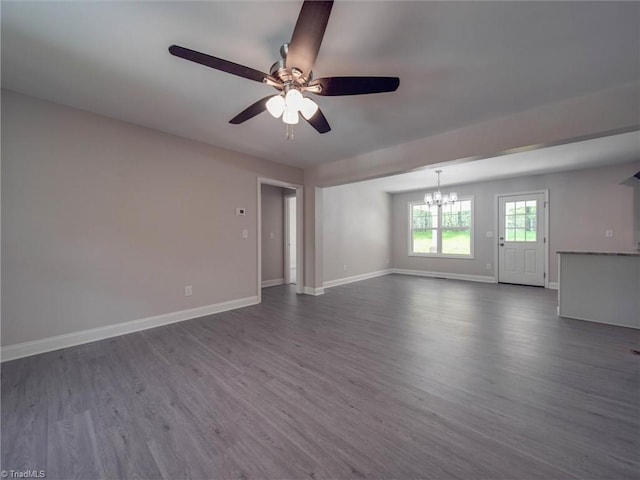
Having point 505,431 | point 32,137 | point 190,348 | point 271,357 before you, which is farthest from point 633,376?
point 32,137

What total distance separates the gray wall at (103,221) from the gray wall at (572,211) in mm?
5774

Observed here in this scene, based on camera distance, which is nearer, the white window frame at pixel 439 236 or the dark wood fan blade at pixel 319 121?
the dark wood fan blade at pixel 319 121

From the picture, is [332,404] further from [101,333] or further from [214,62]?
[101,333]

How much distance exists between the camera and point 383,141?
11.7ft

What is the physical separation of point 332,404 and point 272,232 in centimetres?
467

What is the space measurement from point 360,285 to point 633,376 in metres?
4.18

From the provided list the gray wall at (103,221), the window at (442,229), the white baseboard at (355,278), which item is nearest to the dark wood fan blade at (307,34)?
the gray wall at (103,221)

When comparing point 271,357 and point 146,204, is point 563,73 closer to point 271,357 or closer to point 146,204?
point 271,357

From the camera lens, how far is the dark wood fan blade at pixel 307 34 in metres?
1.20

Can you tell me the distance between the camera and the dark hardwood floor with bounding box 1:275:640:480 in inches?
51.3

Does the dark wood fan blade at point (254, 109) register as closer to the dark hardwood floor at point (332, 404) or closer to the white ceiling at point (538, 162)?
the dark hardwood floor at point (332, 404)

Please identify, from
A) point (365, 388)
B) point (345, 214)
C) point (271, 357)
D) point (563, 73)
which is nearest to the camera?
point (365, 388)

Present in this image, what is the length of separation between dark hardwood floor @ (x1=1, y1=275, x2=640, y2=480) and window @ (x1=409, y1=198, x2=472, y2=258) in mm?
3658

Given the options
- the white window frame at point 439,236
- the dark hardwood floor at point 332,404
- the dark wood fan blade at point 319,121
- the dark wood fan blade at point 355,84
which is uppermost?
the dark wood fan blade at point 355,84
